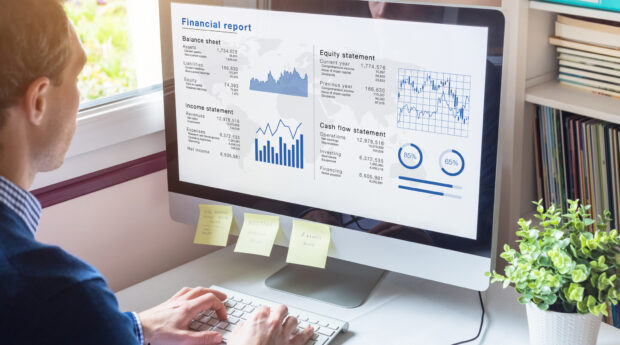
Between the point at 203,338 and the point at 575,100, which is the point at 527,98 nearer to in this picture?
the point at 575,100

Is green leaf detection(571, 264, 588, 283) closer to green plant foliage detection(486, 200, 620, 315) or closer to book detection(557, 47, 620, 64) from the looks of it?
A: green plant foliage detection(486, 200, 620, 315)

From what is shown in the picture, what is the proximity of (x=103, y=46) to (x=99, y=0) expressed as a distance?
1.13 ft

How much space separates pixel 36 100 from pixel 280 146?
508 mm

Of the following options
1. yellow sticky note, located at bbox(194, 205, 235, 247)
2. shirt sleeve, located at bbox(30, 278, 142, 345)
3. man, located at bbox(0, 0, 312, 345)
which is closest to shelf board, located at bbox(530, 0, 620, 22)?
yellow sticky note, located at bbox(194, 205, 235, 247)

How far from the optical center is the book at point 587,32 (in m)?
1.64

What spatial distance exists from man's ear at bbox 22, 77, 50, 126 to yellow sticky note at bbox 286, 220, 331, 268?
1.81ft

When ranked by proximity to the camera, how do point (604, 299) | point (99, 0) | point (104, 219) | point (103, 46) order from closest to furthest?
point (604, 299) → point (104, 219) → point (103, 46) → point (99, 0)

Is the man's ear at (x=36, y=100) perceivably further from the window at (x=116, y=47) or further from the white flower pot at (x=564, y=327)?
the white flower pot at (x=564, y=327)

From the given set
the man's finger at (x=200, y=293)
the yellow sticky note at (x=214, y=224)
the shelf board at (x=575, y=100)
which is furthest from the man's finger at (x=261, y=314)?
the shelf board at (x=575, y=100)

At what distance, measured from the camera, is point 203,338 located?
3.91ft

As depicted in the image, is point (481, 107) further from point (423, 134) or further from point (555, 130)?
point (555, 130)

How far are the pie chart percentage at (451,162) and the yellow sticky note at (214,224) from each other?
43 centimetres

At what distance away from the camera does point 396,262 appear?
1.27 metres

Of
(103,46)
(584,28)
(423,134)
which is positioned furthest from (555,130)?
(103,46)
